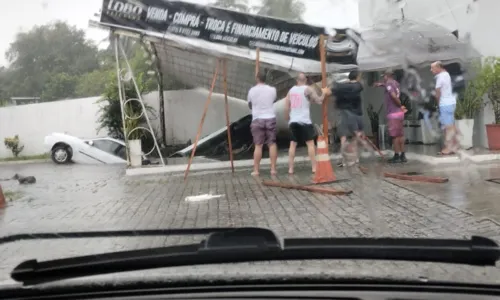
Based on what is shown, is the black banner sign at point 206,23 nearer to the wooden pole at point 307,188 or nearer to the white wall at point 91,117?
the white wall at point 91,117

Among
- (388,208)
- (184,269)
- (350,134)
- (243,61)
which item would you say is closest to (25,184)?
(243,61)

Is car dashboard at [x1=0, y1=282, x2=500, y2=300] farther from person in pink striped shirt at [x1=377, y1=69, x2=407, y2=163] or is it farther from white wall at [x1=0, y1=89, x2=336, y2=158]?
white wall at [x1=0, y1=89, x2=336, y2=158]

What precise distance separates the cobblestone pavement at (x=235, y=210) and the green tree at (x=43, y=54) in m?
1.47

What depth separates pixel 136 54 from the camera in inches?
509

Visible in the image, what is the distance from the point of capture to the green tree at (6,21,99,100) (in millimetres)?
5152

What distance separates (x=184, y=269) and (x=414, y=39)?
32.5ft

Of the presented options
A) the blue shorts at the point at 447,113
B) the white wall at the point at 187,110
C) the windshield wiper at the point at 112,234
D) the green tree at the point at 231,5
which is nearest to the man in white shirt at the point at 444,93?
the blue shorts at the point at 447,113

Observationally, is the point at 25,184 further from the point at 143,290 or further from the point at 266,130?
the point at 143,290

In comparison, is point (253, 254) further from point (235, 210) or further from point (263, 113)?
point (263, 113)

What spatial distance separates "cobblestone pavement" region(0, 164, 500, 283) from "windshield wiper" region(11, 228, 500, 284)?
0.92 metres

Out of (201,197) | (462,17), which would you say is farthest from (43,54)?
(462,17)

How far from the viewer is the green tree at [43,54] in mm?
5152

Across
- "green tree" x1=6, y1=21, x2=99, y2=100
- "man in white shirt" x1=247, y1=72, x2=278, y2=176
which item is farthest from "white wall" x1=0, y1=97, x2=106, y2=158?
"green tree" x1=6, y1=21, x2=99, y2=100

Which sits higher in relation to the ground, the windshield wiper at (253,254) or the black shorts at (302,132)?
the black shorts at (302,132)
